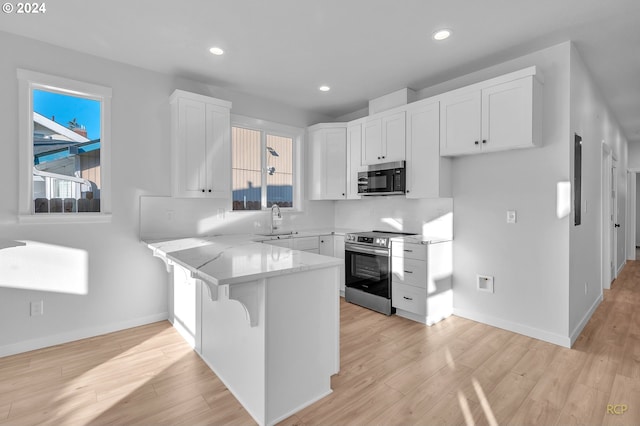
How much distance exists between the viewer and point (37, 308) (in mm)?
2797

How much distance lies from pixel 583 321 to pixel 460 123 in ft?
7.75

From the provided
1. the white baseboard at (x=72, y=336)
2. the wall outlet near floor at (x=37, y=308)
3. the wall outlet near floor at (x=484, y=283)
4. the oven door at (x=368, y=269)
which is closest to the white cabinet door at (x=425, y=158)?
the oven door at (x=368, y=269)

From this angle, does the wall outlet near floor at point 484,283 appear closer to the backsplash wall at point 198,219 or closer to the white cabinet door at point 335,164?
the white cabinet door at point 335,164

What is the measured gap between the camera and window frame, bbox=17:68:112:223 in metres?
2.73

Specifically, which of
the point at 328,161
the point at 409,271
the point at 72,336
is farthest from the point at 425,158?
the point at 72,336

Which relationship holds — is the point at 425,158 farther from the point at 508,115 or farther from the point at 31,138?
the point at 31,138

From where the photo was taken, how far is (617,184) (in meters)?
5.52

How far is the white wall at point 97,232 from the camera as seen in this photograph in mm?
2691

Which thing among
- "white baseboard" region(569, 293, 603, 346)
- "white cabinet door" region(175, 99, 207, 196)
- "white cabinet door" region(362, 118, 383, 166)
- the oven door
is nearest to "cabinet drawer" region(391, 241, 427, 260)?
the oven door

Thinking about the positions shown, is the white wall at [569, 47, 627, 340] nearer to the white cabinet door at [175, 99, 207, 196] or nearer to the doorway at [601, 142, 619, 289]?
the doorway at [601, 142, 619, 289]

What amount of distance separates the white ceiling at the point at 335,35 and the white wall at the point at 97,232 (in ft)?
0.59

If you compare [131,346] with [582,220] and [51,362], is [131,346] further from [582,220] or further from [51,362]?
[582,220]

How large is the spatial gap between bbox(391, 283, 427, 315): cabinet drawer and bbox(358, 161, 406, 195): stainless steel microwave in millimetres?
1119

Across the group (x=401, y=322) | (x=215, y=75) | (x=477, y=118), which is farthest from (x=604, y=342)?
(x=215, y=75)
